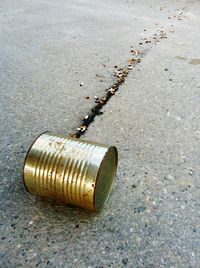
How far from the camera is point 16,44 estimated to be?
460 cm

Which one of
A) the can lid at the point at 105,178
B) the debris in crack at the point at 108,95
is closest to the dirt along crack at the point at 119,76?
the debris in crack at the point at 108,95

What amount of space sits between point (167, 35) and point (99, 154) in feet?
14.0

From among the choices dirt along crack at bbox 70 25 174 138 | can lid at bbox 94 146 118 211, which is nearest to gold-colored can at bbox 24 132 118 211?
can lid at bbox 94 146 118 211

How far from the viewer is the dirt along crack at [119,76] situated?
2730 millimetres

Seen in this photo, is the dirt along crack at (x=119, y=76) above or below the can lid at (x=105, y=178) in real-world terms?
below

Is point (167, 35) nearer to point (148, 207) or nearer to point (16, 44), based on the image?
point (16, 44)

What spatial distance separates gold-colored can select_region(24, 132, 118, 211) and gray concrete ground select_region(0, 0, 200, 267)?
6.2 inches

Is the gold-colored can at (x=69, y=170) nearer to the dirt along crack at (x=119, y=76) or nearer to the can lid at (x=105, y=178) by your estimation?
the can lid at (x=105, y=178)

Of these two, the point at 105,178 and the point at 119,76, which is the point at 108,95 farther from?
the point at 105,178

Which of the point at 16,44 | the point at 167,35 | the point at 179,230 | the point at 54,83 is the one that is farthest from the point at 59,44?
the point at 179,230

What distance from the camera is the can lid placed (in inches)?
70.1

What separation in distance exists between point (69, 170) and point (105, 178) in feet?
0.82

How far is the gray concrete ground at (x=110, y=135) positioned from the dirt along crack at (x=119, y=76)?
2.1 inches

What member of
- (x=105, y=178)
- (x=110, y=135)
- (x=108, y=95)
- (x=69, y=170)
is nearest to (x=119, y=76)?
(x=108, y=95)
